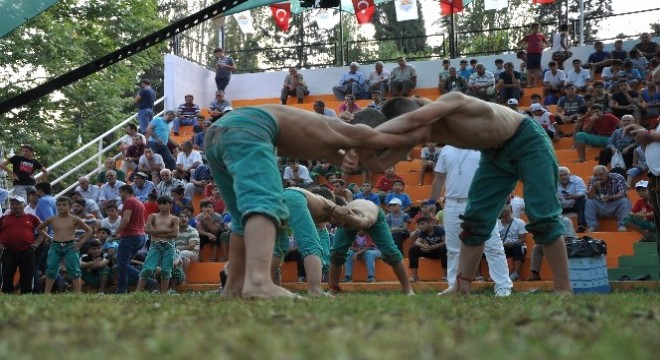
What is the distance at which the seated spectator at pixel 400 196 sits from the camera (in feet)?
57.3

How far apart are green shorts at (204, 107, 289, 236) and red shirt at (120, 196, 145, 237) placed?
9739 mm

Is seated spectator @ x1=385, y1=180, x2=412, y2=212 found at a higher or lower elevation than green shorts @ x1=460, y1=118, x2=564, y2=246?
lower

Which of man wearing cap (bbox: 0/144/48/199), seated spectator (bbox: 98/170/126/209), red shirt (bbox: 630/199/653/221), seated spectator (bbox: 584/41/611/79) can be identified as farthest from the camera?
seated spectator (bbox: 584/41/611/79)

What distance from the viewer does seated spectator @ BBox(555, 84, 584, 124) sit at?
20.6 meters

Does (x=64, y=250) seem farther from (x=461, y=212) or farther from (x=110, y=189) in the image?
(x=461, y=212)

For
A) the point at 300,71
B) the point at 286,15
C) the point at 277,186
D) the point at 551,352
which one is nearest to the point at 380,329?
the point at 551,352

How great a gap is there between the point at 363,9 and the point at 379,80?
14.1 feet

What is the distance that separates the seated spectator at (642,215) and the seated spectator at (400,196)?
390 cm

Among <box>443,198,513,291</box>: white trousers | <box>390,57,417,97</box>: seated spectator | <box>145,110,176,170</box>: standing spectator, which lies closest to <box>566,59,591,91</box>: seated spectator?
<box>390,57,417,97</box>: seated spectator

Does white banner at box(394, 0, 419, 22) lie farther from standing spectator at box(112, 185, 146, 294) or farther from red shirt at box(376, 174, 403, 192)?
standing spectator at box(112, 185, 146, 294)

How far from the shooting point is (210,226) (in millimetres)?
17875

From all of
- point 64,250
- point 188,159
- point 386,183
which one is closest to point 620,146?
point 386,183

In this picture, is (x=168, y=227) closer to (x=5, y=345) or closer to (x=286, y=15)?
(x=5, y=345)

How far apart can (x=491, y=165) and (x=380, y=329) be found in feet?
14.6
